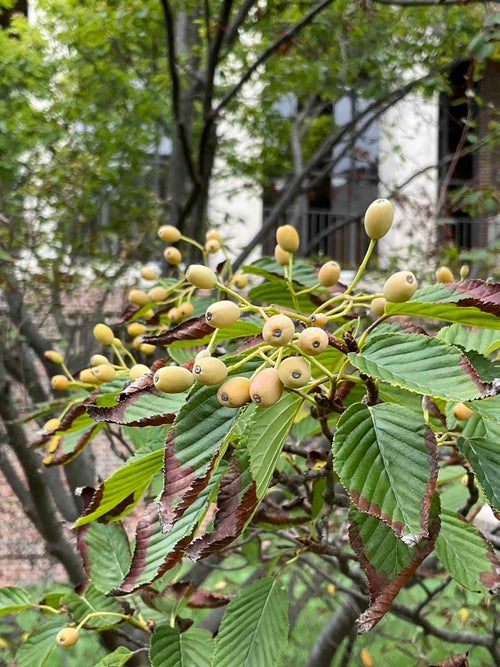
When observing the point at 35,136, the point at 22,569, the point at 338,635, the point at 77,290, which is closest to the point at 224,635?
the point at 338,635

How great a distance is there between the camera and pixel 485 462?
0.64 m

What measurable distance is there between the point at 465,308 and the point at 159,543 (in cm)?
34

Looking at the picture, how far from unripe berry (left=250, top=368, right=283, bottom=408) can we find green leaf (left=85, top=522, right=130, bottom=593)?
1.81 feet

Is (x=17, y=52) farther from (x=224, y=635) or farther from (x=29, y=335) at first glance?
(x=224, y=635)

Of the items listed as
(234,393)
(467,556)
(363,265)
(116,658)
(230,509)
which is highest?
(363,265)

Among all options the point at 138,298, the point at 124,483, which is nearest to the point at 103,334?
the point at 138,298

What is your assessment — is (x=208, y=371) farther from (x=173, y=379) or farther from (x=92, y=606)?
(x=92, y=606)

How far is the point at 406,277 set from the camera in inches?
22.6

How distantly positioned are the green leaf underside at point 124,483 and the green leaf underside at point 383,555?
20cm

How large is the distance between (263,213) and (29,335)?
588 cm

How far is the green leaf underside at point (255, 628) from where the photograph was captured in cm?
80

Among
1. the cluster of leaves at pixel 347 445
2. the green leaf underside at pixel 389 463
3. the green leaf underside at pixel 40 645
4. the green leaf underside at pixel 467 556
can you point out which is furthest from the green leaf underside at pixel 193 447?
the green leaf underside at pixel 40 645

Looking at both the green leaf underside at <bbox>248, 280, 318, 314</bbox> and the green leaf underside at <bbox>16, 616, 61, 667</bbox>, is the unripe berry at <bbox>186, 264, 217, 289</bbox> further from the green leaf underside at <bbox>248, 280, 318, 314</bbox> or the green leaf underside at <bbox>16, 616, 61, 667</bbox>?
the green leaf underside at <bbox>16, 616, 61, 667</bbox>

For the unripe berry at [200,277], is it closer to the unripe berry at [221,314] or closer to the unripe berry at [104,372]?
the unripe berry at [221,314]
